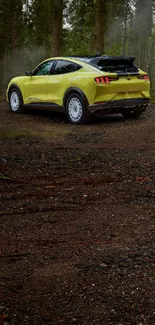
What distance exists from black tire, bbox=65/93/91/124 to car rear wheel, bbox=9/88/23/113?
225 centimetres

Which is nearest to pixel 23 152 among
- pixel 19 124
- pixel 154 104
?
pixel 19 124

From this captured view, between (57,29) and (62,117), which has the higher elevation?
(57,29)

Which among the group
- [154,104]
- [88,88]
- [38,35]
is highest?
[38,35]

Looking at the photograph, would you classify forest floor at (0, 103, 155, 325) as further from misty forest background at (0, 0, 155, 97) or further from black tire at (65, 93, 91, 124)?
misty forest background at (0, 0, 155, 97)

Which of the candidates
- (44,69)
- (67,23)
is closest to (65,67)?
(44,69)

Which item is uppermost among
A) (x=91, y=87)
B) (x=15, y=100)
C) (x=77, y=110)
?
(x=91, y=87)

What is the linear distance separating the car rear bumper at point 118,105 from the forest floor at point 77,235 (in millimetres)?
2546

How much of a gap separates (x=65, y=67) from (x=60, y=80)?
42 centimetres

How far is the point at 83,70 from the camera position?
11438mm

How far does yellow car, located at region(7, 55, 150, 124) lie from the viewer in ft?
36.3

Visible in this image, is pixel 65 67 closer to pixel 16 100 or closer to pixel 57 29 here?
pixel 16 100

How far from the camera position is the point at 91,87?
10992 millimetres

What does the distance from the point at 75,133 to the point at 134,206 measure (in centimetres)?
535

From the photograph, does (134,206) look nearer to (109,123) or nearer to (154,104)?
(109,123)
